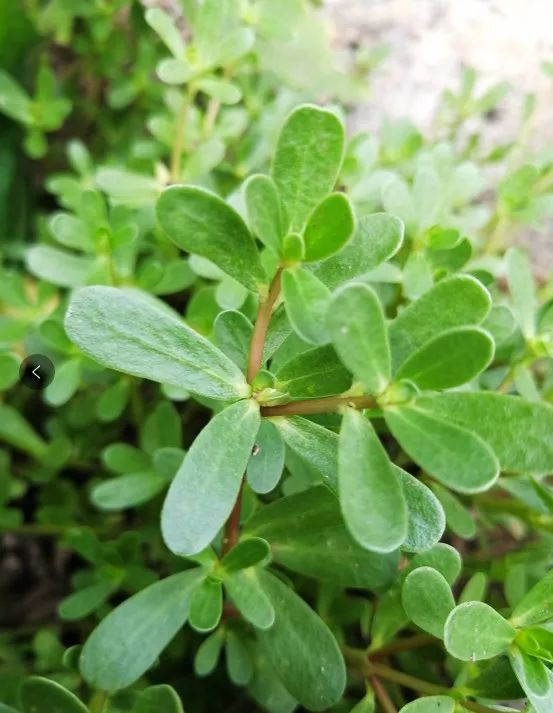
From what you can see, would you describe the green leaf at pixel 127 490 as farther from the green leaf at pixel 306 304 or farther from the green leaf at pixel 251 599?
the green leaf at pixel 306 304

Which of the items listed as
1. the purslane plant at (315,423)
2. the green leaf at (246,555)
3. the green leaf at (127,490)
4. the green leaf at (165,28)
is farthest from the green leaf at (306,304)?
the green leaf at (165,28)

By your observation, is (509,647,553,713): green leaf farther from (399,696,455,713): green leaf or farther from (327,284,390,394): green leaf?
(327,284,390,394): green leaf

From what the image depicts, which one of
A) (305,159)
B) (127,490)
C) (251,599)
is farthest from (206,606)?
(305,159)

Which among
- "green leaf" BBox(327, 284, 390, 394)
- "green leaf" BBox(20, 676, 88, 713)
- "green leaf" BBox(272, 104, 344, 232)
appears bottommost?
"green leaf" BBox(20, 676, 88, 713)

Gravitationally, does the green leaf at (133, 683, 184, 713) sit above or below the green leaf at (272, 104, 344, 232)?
below

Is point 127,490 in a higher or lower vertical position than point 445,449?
lower

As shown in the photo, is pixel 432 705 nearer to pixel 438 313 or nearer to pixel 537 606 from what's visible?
pixel 537 606

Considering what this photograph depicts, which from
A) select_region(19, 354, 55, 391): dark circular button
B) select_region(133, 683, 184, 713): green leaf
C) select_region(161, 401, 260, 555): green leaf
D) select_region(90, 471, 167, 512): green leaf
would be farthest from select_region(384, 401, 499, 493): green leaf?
select_region(19, 354, 55, 391): dark circular button
